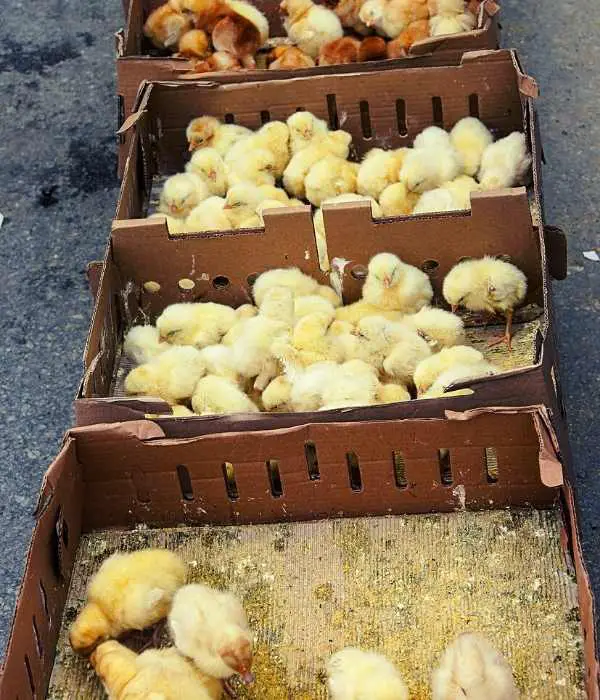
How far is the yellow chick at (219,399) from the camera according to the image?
2.16 metres

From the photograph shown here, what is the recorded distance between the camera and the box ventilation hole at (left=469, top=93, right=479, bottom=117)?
9.41 feet

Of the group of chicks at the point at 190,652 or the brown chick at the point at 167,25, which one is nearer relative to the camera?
the group of chicks at the point at 190,652

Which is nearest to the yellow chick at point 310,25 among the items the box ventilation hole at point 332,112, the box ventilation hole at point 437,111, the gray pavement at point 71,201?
the box ventilation hole at point 332,112

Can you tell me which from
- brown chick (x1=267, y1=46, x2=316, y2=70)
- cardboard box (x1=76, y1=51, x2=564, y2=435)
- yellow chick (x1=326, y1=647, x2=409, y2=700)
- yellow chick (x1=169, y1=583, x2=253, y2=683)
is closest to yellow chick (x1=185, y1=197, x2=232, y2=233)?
cardboard box (x1=76, y1=51, x2=564, y2=435)

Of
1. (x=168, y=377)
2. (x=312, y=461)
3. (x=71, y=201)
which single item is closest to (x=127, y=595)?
(x=312, y=461)

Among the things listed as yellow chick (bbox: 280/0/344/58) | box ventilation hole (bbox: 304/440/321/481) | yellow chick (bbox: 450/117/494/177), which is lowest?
box ventilation hole (bbox: 304/440/321/481)

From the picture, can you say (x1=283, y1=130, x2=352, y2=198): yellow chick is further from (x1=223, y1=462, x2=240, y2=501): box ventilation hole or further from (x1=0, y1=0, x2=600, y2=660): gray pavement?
(x1=223, y1=462, x2=240, y2=501): box ventilation hole

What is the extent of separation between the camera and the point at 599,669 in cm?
153

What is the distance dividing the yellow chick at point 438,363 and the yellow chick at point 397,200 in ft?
2.07

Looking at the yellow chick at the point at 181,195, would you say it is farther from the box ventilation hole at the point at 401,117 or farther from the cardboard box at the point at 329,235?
the box ventilation hole at the point at 401,117

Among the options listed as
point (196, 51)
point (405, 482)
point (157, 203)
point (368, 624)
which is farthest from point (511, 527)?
point (196, 51)

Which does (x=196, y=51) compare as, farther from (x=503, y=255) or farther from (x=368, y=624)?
(x=368, y=624)

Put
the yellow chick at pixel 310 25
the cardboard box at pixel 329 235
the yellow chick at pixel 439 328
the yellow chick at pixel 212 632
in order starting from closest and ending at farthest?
the yellow chick at pixel 212 632
the cardboard box at pixel 329 235
the yellow chick at pixel 439 328
the yellow chick at pixel 310 25

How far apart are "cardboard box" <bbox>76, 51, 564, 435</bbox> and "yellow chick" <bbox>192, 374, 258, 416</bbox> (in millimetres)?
212
